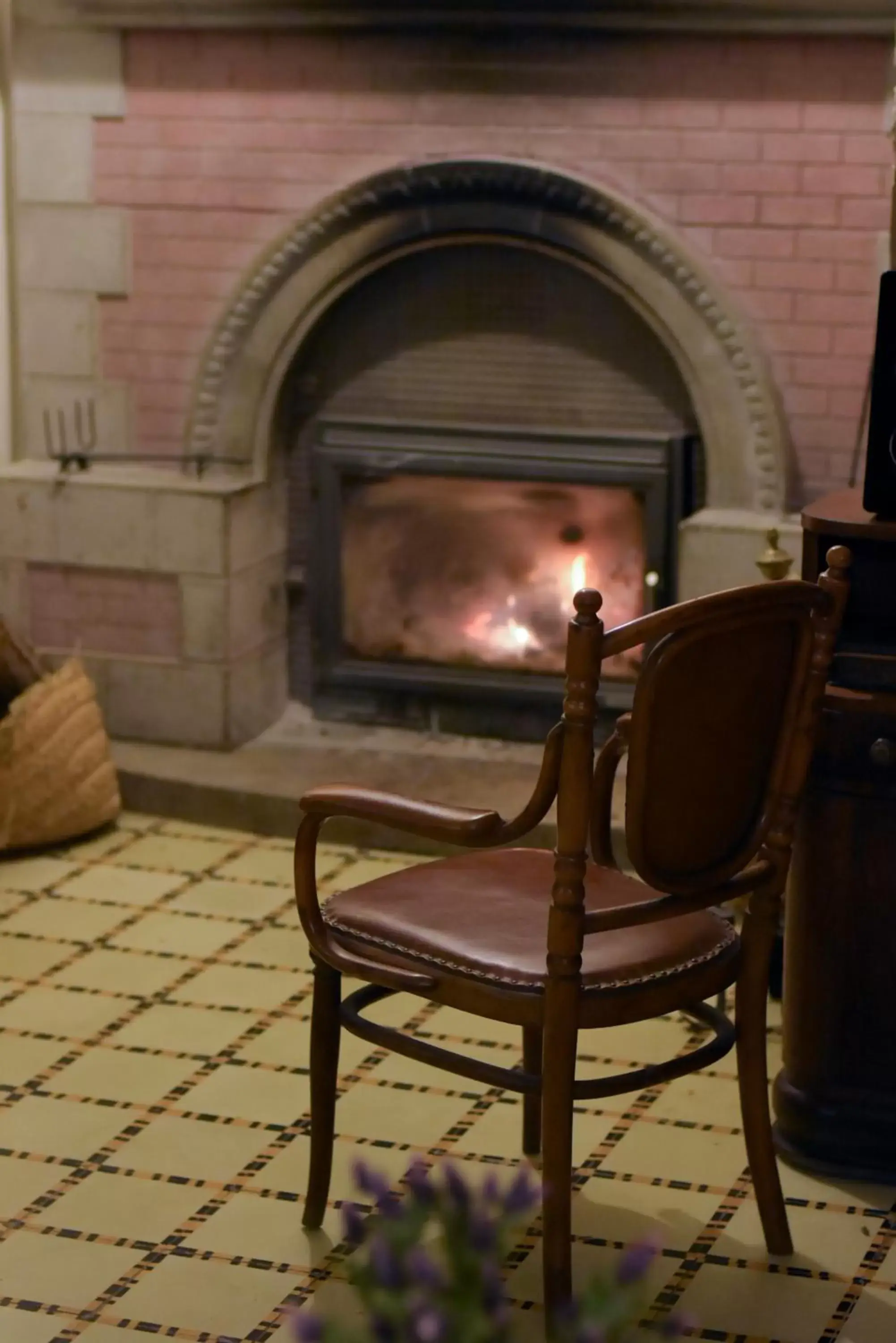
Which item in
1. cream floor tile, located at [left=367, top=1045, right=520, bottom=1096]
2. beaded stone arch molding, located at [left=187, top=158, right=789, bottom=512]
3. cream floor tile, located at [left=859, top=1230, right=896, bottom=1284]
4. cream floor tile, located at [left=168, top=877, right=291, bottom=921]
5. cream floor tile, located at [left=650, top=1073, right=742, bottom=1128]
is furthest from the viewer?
beaded stone arch molding, located at [left=187, top=158, right=789, bottom=512]

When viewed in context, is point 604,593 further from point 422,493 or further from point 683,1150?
point 683,1150

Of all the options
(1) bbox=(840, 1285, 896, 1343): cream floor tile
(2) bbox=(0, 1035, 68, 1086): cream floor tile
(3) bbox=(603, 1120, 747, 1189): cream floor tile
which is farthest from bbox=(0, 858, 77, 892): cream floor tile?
(1) bbox=(840, 1285, 896, 1343): cream floor tile

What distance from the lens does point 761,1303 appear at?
8.61ft

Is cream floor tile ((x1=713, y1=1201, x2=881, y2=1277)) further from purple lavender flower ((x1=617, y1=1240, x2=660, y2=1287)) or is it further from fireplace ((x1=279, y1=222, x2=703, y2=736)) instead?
fireplace ((x1=279, y1=222, x2=703, y2=736))

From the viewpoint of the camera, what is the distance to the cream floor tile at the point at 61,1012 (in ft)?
11.5

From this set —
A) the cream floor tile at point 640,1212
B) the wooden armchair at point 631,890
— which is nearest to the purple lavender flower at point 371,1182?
the wooden armchair at point 631,890

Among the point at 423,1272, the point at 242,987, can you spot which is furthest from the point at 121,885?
the point at 423,1272

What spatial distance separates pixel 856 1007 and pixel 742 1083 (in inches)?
11.1

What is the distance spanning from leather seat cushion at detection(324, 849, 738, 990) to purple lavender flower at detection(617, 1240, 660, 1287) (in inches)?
49.0

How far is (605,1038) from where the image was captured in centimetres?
347

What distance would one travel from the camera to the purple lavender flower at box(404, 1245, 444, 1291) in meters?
1.16

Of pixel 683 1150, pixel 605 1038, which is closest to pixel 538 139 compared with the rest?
pixel 605 1038

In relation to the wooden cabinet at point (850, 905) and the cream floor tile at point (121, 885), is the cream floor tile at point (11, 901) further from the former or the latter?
the wooden cabinet at point (850, 905)

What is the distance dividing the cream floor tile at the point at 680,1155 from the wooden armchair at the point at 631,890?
0.24m
